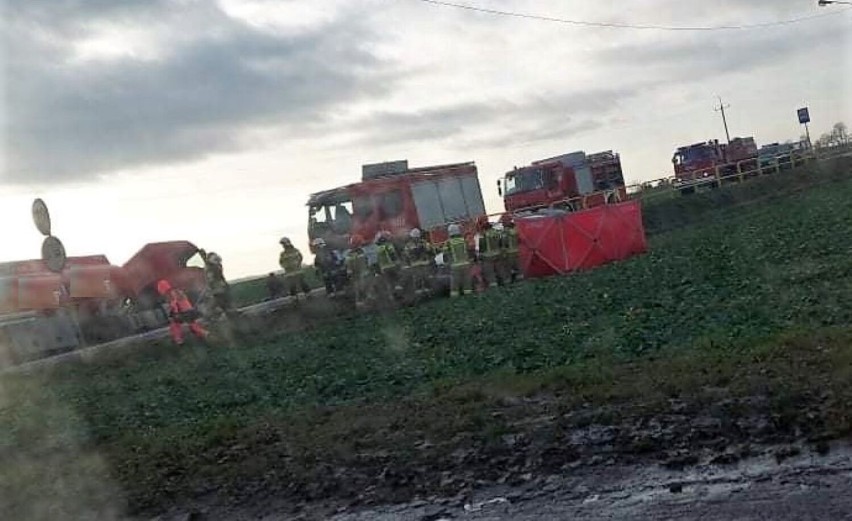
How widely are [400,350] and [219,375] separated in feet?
9.40

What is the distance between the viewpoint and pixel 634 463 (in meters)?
7.02

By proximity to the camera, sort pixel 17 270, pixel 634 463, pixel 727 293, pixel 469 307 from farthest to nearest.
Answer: pixel 17 270, pixel 469 307, pixel 727 293, pixel 634 463

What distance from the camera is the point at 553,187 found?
40.0 metres

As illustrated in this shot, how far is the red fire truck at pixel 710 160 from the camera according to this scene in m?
51.5

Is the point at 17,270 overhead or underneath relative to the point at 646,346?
overhead

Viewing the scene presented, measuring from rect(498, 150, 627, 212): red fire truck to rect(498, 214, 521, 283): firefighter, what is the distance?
13.6 meters

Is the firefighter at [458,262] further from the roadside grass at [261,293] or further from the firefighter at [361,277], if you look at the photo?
the roadside grass at [261,293]

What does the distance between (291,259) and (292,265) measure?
150mm

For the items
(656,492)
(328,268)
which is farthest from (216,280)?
(656,492)

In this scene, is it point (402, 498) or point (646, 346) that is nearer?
point (402, 498)

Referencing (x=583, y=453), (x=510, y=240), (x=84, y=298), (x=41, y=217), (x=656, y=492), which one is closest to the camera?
(x=656, y=492)

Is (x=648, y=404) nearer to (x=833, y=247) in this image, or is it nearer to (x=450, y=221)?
(x=833, y=247)

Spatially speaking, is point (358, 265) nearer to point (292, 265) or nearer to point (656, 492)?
point (292, 265)

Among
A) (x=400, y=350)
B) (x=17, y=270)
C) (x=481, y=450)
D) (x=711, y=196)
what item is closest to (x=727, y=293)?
(x=400, y=350)
